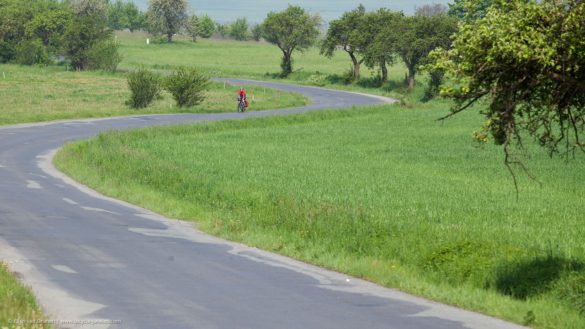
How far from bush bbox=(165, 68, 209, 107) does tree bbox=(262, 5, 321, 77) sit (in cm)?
5145

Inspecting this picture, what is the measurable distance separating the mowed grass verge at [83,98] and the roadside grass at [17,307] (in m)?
43.5

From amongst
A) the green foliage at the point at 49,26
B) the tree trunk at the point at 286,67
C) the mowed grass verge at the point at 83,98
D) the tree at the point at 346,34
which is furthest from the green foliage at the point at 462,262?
the green foliage at the point at 49,26

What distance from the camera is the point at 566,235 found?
1858 cm

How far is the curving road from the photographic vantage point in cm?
1334

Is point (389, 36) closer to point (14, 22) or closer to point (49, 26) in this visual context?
point (49, 26)

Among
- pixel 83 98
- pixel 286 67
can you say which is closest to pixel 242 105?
pixel 83 98

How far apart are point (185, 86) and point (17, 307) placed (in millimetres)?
58012

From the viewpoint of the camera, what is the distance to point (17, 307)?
1281 cm

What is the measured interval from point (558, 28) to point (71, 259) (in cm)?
940

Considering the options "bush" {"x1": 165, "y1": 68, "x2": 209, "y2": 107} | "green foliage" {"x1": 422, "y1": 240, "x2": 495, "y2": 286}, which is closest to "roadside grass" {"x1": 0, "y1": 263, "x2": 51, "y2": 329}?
"green foliage" {"x1": 422, "y1": 240, "x2": 495, "y2": 286}

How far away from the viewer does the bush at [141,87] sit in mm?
69688

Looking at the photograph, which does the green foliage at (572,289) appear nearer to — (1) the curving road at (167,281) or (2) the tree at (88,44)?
(1) the curving road at (167,281)

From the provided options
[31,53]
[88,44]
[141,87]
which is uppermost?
[88,44]

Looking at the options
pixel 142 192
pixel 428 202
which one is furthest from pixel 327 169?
pixel 428 202
